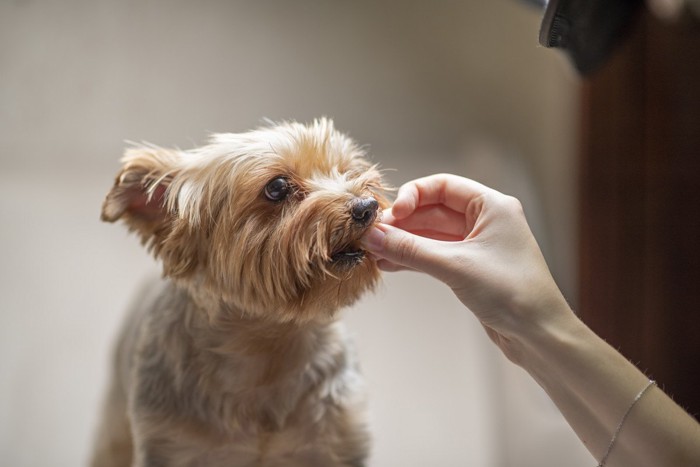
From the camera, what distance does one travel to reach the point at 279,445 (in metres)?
1.27

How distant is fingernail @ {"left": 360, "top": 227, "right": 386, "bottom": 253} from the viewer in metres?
1.06

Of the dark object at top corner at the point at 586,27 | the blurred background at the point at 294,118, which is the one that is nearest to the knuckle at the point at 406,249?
the dark object at top corner at the point at 586,27

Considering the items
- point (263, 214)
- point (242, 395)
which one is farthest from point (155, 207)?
point (242, 395)

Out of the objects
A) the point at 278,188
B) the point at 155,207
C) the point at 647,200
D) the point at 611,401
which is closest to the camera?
the point at 611,401

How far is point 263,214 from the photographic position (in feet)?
3.82

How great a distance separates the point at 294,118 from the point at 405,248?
0.70 meters

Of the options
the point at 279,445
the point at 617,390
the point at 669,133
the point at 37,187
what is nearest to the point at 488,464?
the point at 279,445

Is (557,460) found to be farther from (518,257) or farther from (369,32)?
(369,32)

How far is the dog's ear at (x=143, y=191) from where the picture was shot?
1.20 meters

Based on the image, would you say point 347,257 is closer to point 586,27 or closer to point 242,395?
point 242,395

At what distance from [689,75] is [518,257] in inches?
44.8

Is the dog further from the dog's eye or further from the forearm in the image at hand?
the forearm

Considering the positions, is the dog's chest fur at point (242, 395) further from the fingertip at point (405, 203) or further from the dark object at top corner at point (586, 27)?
the dark object at top corner at point (586, 27)

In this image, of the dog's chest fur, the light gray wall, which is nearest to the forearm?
the dog's chest fur
